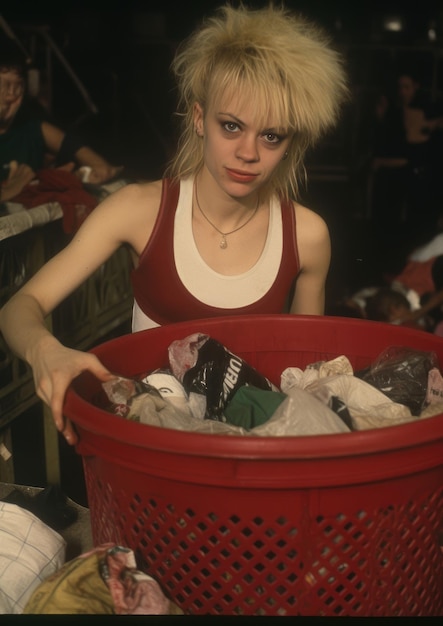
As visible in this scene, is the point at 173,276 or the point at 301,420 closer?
the point at 301,420

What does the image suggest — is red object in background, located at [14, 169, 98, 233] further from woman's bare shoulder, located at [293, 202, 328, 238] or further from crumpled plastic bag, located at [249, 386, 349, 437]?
crumpled plastic bag, located at [249, 386, 349, 437]

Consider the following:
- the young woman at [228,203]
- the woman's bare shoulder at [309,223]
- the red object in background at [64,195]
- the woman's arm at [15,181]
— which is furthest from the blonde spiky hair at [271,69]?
the woman's arm at [15,181]

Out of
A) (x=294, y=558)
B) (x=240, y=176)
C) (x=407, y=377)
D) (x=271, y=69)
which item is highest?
(x=271, y=69)

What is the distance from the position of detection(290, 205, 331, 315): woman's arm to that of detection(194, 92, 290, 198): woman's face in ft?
0.78

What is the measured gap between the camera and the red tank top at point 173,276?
1.64 m

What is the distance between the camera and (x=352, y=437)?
0.87 metres

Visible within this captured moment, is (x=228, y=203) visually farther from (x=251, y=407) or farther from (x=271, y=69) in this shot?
(x=251, y=407)

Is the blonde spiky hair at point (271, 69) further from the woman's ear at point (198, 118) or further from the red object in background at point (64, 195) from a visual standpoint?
the red object in background at point (64, 195)

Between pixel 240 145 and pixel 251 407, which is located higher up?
pixel 240 145

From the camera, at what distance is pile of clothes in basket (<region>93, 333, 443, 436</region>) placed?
42.7 inches

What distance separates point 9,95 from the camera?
2734 mm

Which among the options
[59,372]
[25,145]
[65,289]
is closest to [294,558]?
[59,372]

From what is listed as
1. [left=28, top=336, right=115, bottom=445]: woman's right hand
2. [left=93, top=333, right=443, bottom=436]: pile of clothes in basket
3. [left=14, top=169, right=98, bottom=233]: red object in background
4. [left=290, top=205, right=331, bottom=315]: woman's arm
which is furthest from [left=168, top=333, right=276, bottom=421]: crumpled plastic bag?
[left=14, top=169, right=98, bottom=233]: red object in background

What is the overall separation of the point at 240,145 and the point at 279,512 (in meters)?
0.74
